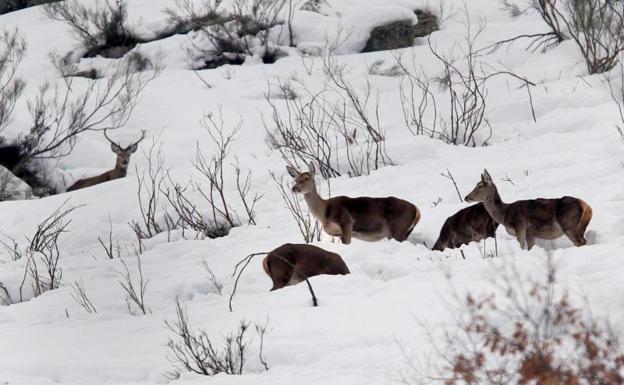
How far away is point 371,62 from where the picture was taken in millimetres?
24031

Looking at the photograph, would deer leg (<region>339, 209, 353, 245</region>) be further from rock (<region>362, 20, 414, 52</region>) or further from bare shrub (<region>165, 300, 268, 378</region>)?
rock (<region>362, 20, 414, 52</region>)

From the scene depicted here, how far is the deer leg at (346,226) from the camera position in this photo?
1034 centimetres

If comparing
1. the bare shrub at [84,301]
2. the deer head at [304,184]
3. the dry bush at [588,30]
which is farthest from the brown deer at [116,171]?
the bare shrub at [84,301]

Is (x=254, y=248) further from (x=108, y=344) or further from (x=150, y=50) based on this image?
(x=150, y=50)

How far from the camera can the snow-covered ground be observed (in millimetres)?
5469

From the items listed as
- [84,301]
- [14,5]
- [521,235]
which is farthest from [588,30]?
[14,5]

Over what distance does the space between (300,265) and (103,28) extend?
66.4 ft

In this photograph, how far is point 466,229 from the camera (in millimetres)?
9289

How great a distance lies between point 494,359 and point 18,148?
16.9 m

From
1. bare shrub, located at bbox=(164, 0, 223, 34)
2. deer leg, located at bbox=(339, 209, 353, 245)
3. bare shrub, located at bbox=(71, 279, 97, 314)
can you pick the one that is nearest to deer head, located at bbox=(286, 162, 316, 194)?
deer leg, located at bbox=(339, 209, 353, 245)

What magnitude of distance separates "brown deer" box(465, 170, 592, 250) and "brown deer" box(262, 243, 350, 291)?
1.90 metres

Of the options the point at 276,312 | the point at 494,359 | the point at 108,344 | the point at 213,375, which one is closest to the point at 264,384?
the point at 213,375

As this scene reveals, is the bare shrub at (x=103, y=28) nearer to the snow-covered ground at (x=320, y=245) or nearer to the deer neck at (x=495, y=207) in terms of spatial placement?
the snow-covered ground at (x=320, y=245)

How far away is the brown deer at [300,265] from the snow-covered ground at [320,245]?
217 millimetres
